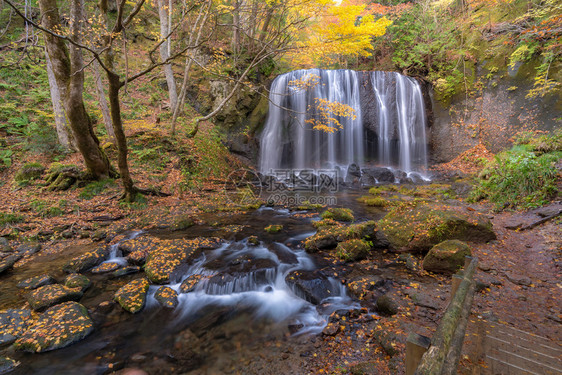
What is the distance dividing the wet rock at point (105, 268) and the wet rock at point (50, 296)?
0.72 meters

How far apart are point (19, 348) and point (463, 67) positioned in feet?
70.9

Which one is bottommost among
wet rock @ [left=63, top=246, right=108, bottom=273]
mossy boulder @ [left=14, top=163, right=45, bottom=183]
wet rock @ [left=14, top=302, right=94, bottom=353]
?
wet rock @ [left=14, top=302, right=94, bottom=353]

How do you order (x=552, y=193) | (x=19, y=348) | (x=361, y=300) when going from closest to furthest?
(x=19, y=348) → (x=361, y=300) → (x=552, y=193)

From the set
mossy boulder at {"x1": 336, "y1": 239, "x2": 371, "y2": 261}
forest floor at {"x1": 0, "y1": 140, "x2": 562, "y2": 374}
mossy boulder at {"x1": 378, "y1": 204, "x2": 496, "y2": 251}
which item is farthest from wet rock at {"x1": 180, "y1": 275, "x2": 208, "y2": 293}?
mossy boulder at {"x1": 378, "y1": 204, "x2": 496, "y2": 251}

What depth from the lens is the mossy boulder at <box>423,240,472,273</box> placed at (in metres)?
3.99

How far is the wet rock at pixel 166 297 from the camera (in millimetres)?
4008

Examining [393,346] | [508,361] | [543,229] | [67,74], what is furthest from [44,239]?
[543,229]

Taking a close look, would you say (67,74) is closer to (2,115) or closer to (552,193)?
(2,115)

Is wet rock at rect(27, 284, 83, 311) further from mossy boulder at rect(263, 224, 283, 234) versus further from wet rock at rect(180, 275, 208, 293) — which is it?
mossy boulder at rect(263, 224, 283, 234)

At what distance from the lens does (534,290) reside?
337cm

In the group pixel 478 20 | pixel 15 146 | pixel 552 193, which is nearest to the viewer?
pixel 552 193

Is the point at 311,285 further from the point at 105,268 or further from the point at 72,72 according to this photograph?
the point at 72,72

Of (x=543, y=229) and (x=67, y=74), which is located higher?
(x=67, y=74)

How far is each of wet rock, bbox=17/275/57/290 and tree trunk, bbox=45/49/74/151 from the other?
7.17 meters
